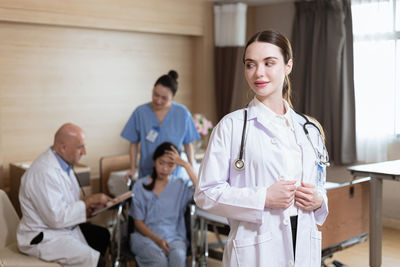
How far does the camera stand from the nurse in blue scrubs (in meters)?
3.88

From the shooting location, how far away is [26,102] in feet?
14.5

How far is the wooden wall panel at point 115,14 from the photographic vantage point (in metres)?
4.19

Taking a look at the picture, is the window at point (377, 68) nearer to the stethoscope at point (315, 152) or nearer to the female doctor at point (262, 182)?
the stethoscope at point (315, 152)

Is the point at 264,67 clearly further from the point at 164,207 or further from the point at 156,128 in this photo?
the point at 156,128

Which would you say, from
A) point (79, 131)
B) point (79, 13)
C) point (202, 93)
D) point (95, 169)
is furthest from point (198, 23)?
point (79, 131)

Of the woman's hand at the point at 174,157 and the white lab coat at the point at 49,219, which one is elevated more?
the woman's hand at the point at 174,157

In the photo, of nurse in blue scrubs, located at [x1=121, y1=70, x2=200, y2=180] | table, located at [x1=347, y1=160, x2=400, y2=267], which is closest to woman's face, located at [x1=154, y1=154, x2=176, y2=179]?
nurse in blue scrubs, located at [x1=121, y1=70, x2=200, y2=180]

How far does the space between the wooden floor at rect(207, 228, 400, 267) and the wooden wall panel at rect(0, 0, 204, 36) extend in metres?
2.36

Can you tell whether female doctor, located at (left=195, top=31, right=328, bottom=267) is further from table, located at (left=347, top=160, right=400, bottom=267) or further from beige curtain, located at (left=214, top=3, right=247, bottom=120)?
beige curtain, located at (left=214, top=3, right=247, bottom=120)

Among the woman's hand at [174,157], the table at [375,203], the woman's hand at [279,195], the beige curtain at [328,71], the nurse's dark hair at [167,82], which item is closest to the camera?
the woman's hand at [279,195]

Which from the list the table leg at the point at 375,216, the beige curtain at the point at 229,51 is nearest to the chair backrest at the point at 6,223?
the table leg at the point at 375,216

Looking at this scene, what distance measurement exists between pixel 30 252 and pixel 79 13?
7.54ft

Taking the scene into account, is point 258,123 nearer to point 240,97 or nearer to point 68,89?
point 68,89

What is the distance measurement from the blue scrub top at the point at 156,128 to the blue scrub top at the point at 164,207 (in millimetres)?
306
